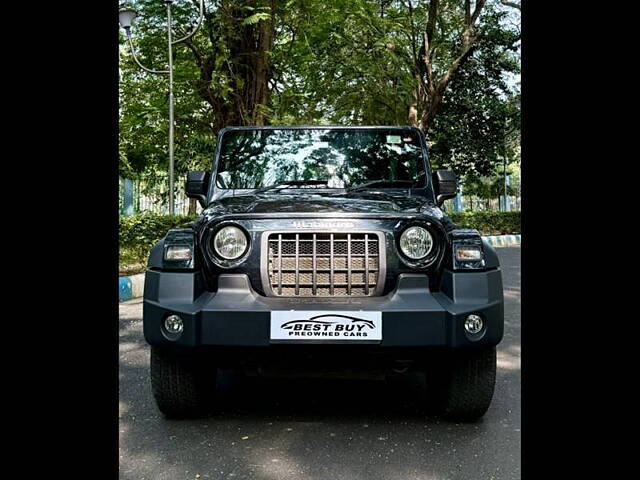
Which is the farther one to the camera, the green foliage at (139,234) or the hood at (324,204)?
the green foliage at (139,234)

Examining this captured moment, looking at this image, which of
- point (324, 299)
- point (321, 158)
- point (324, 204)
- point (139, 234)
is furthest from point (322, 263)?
point (139, 234)

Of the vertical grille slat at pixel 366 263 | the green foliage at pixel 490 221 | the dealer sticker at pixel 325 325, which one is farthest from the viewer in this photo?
the green foliage at pixel 490 221

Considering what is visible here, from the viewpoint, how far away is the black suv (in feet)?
10.1

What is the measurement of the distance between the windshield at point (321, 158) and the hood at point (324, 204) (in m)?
0.33

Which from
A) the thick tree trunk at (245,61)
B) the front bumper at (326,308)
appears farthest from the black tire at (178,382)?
the thick tree trunk at (245,61)

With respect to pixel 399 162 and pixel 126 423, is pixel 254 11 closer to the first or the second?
pixel 399 162

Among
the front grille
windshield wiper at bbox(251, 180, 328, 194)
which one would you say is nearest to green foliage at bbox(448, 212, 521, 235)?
windshield wiper at bbox(251, 180, 328, 194)

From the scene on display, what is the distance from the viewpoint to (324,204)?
357 centimetres

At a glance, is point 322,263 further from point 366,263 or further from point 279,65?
point 279,65

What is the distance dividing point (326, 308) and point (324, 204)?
0.71m

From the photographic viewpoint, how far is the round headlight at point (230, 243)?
3.33m

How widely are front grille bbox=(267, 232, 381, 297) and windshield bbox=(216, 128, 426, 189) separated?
1.05m

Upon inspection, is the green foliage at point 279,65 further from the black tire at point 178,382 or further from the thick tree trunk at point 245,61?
Answer: the black tire at point 178,382
